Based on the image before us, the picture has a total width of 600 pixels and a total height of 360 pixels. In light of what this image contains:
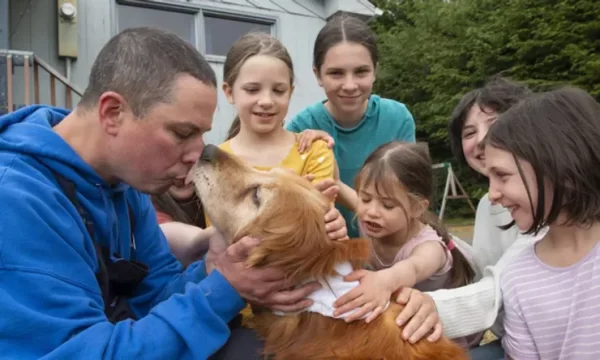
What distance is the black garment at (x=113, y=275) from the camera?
76.8 inches

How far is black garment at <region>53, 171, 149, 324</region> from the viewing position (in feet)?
6.40

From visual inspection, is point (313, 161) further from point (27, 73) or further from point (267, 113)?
point (27, 73)

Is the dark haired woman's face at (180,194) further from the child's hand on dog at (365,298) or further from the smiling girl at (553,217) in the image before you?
the smiling girl at (553,217)

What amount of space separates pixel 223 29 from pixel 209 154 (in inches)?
308

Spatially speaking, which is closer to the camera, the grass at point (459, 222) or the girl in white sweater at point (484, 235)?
the girl in white sweater at point (484, 235)

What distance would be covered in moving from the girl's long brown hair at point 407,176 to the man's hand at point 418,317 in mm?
803

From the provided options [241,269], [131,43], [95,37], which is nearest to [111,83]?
[131,43]

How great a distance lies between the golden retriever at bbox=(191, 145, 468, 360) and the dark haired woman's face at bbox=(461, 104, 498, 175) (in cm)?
128

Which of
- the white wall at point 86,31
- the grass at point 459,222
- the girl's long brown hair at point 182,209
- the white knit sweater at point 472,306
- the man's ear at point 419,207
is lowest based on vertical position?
the grass at point 459,222

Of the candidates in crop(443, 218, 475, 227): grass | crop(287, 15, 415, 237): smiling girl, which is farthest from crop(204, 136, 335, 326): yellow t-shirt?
crop(443, 218, 475, 227): grass

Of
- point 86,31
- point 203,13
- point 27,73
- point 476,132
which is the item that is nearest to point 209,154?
point 476,132

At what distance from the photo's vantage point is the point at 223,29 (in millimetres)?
9695

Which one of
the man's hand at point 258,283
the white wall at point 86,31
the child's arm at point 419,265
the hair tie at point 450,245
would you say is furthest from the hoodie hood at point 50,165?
the white wall at point 86,31

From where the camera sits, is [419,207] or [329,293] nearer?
[329,293]
